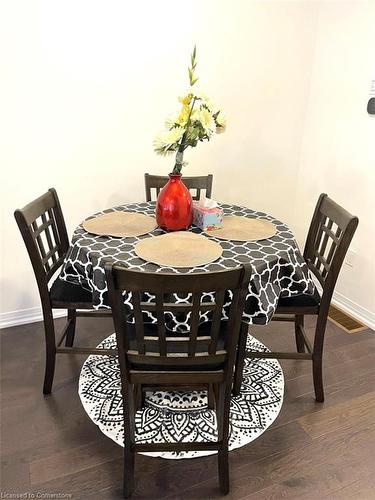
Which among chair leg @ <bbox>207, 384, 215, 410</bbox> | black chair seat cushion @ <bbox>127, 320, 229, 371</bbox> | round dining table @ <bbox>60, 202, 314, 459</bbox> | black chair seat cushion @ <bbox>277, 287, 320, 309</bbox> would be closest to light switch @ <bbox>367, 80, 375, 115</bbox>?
round dining table @ <bbox>60, 202, 314, 459</bbox>

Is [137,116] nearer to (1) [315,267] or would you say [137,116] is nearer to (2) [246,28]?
(2) [246,28]

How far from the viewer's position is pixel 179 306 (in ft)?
4.00

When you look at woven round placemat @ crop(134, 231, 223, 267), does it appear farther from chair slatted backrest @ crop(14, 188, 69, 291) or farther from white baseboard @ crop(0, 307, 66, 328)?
white baseboard @ crop(0, 307, 66, 328)

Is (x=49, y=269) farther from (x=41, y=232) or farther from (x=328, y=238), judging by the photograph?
(x=328, y=238)

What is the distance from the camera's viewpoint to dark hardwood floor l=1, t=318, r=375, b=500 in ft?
4.85

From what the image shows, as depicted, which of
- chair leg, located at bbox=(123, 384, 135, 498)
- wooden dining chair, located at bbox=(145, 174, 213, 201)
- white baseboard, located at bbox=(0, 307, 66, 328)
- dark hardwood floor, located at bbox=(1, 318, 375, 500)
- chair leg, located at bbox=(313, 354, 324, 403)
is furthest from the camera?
white baseboard, located at bbox=(0, 307, 66, 328)

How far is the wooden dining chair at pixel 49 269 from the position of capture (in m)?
1.65

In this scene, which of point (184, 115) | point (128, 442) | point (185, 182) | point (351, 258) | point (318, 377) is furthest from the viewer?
point (351, 258)

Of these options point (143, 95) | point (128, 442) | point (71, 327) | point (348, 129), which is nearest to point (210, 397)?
point (128, 442)

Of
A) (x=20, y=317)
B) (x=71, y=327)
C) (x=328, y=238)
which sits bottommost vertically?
(x=20, y=317)

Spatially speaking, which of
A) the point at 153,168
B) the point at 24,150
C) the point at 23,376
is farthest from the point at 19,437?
the point at 153,168

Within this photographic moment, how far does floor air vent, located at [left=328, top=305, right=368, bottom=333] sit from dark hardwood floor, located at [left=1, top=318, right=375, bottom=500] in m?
0.42

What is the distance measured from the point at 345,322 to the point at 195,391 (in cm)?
128

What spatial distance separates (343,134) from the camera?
2.67 m
